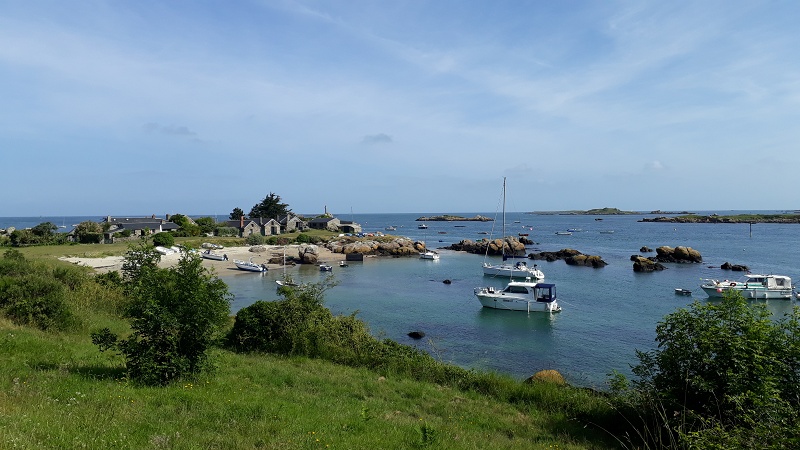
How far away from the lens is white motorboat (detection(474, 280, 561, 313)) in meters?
35.7

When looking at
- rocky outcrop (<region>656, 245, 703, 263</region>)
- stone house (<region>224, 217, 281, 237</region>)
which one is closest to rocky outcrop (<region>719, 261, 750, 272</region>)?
rocky outcrop (<region>656, 245, 703, 263</region>)

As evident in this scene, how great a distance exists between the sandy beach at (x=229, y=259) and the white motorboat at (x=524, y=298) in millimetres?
25703

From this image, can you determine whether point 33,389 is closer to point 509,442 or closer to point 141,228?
point 509,442

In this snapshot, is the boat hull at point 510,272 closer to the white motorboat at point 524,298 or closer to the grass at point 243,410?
the white motorboat at point 524,298

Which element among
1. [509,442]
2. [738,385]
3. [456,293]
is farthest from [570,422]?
[456,293]

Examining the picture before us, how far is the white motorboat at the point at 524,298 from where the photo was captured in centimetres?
3566

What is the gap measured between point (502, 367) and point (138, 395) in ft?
54.0

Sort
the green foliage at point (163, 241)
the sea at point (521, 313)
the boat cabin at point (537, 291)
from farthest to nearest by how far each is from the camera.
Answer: the green foliage at point (163, 241) < the boat cabin at point (537, 291) < the sea at point (521, 313)

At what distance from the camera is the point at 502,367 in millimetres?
21703

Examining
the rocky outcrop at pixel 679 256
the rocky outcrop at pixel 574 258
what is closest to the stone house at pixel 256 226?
the rocky outcrop at pixel 574 258

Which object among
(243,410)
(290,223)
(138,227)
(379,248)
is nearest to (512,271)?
(379,248)

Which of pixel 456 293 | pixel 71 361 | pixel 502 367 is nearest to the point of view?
pixel 71 361

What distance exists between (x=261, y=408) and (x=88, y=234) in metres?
77.7

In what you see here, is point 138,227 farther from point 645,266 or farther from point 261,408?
point 261,408
